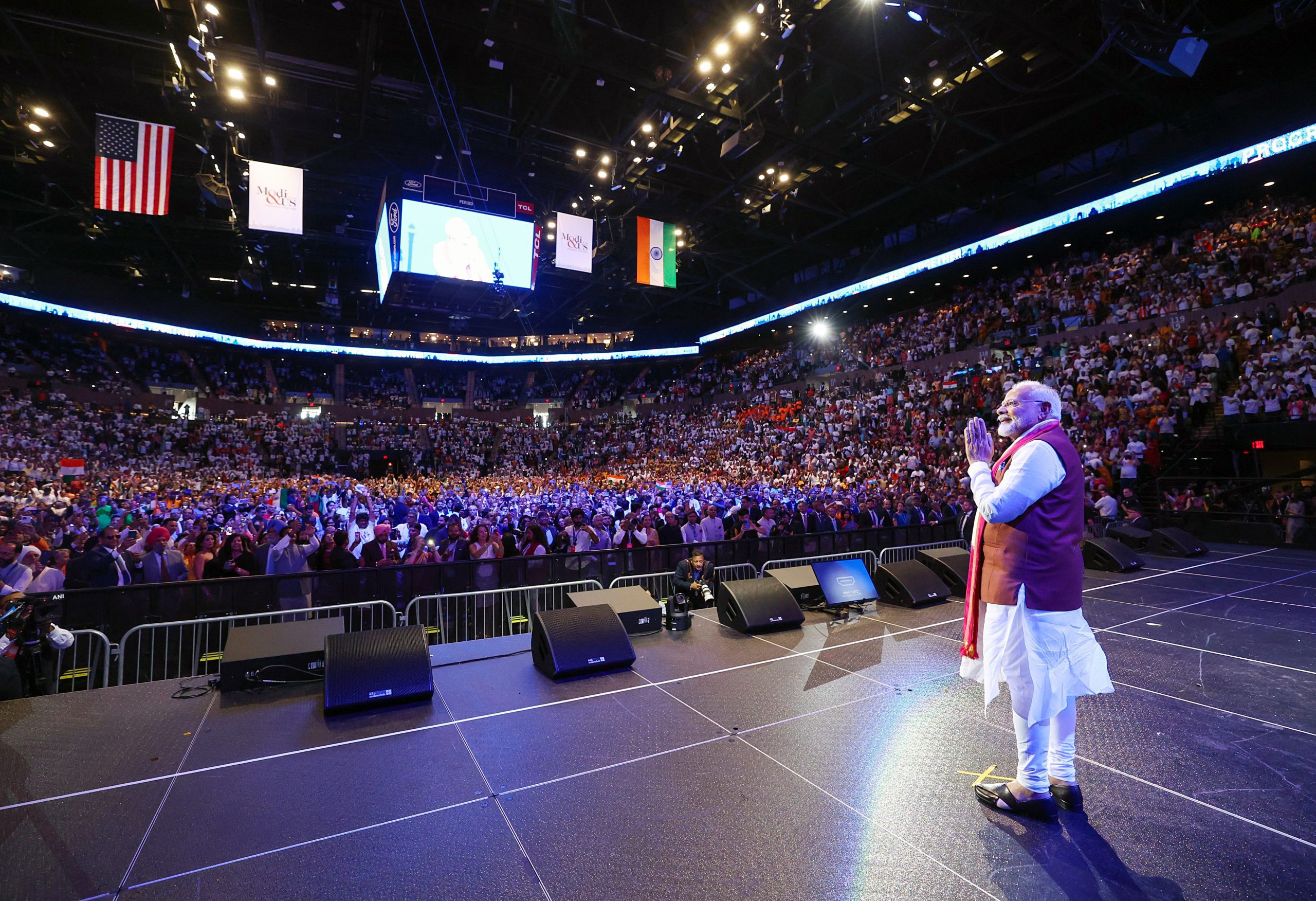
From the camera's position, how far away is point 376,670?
154 inches

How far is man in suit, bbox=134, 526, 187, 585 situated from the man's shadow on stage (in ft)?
28.4

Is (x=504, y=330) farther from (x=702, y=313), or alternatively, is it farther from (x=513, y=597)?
(x=513, y=597)

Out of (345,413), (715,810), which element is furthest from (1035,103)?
(345,413)

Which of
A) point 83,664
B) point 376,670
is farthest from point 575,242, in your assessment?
point 376,670

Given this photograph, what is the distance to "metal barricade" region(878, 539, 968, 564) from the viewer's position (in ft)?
30.5

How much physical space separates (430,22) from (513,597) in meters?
9.46

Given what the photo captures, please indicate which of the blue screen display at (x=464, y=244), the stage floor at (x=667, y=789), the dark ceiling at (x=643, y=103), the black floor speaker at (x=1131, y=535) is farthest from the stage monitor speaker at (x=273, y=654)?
the black floor speaker at (x=1131, y=535)

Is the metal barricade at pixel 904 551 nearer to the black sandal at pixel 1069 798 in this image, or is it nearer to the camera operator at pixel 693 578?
the camera operator at pixel 693 578

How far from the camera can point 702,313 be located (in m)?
35.8

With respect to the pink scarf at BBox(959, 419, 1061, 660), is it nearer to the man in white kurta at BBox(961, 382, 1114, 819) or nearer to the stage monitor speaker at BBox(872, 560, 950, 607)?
the man in white kurta at BBox(961, 382, 1114, 819)

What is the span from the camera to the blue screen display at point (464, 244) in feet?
36.9

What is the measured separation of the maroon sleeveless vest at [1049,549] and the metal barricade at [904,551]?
671 cm

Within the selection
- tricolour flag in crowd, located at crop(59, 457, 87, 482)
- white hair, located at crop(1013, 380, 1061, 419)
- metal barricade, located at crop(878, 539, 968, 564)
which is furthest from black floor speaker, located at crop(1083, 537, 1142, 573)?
tricolour flag in crowd, located at crop(59, 457, 87, 482)

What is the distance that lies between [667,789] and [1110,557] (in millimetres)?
8582
